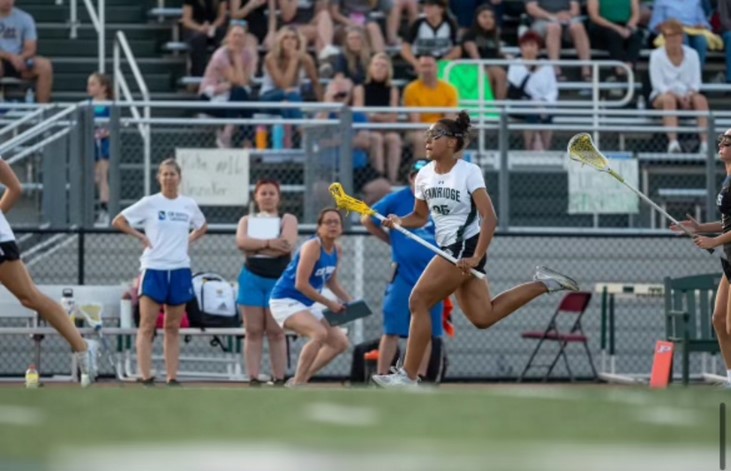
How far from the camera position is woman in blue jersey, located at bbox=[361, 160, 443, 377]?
1554 cm

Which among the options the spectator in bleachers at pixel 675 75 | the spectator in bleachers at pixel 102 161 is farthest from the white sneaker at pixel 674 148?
the spectator in bleachers at pixel 102 161

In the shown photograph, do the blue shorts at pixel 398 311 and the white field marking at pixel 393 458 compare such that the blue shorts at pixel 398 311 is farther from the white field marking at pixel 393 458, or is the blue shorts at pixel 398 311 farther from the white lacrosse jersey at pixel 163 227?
the white field marking at pixel 393 458

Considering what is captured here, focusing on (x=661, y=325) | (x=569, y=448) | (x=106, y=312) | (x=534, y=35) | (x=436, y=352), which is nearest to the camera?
(x=569, y=448)

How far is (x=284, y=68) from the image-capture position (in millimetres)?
20750

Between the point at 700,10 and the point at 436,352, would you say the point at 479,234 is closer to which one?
the point at 436,352

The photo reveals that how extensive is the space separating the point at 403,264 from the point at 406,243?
0.18m

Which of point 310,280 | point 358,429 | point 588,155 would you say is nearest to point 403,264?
point 310,280

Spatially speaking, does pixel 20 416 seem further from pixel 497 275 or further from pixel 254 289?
pixel 497 275

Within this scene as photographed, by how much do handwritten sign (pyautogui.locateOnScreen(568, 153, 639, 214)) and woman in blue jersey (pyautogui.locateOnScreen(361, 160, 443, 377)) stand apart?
3.65 metres

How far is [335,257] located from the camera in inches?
637

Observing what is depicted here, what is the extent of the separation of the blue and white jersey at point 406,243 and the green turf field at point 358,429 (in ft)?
15.8

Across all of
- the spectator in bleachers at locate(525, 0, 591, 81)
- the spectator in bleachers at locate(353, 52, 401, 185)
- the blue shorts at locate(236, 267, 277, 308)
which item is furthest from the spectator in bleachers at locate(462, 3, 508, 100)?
the blue shorts at locate(236, 267, 277, 308)

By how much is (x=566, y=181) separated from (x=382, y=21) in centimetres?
450

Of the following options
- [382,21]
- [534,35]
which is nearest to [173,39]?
[382,21]
